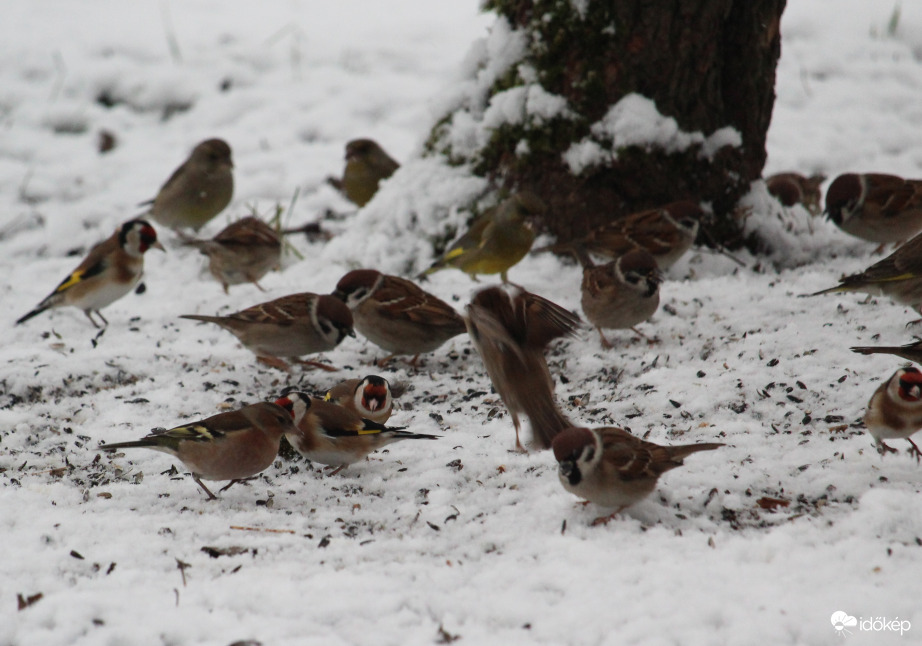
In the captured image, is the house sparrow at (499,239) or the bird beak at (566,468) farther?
the house sparrow at (499,239)

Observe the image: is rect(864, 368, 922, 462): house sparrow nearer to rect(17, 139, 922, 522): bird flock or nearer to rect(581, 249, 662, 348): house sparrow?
rect(17, 139, 922, 522): bird flock

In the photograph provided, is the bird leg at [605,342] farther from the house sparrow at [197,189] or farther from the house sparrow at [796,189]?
the house sparrow at [197,189]

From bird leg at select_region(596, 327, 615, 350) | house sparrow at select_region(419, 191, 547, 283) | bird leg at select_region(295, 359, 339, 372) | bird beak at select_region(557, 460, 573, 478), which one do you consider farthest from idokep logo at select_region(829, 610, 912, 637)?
house sparrow at select_region(419, 191, 547, 283)

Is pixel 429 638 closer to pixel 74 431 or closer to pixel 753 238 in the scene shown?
pixel 74 431

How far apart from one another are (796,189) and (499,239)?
8.77ft

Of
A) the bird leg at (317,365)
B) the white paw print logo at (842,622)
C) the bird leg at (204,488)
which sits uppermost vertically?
the white paw print logo at (842,622)

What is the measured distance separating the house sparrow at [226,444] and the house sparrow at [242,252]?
302cm

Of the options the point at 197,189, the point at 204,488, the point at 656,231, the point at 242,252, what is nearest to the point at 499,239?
the point at 656,231

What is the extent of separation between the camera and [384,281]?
5969 mm

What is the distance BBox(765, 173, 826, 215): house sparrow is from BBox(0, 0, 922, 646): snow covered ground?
0.29 m

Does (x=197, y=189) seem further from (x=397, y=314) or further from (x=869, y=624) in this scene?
(x=869, y=624)

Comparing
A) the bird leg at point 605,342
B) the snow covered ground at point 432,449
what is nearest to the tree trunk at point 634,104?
the snow covered ground at point 432,449

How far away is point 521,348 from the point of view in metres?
4.40

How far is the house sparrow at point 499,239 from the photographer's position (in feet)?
20.7
